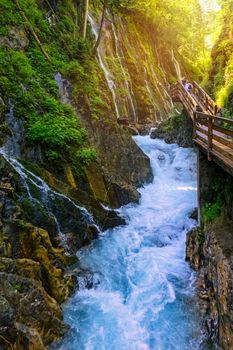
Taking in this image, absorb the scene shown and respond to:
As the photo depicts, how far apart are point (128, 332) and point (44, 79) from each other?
10856 mm

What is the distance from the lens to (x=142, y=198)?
13695mm

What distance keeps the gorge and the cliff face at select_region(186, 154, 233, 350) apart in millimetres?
34

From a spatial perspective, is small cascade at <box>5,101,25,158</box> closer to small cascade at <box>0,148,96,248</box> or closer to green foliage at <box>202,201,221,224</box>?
small cascade at <box>0,148,96,248</box>

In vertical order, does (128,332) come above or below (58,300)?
below

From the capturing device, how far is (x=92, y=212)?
1045 cm

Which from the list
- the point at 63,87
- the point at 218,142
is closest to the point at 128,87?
the point at 63,87

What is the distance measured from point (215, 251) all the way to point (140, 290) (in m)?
2.38

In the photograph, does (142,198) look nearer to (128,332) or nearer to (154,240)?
(154,240)

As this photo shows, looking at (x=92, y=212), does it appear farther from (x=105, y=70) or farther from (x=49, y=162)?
(x=105, y=70)

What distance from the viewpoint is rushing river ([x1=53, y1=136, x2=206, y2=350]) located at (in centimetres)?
634

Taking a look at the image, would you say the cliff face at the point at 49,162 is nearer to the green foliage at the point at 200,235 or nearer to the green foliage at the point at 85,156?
the green foliage at the point at 85,156

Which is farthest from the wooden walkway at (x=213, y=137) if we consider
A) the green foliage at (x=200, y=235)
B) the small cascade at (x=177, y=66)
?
the small cascade at (x=177, y=66)

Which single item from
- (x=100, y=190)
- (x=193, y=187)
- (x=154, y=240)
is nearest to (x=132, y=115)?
(x=193, y=187)

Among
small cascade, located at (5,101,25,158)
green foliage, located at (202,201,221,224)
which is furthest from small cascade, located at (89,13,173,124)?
green foliage, located at (202,201,221,224)
